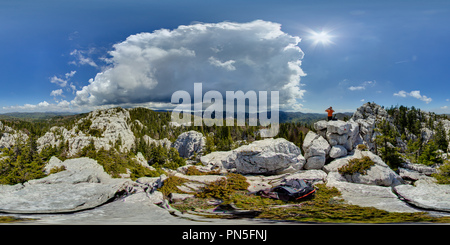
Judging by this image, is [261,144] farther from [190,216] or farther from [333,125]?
[190,216]

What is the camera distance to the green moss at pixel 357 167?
11000 millimetres

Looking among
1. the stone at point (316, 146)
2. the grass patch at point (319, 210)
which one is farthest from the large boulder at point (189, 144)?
the grass patch at point (319, 210)

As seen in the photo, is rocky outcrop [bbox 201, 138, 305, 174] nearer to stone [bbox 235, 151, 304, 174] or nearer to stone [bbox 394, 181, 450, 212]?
stone [bbox 235, 151, 304, 174]

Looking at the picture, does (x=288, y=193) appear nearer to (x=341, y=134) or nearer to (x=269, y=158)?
(x=269, y=158)

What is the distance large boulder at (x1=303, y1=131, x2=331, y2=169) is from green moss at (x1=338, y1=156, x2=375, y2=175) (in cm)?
161

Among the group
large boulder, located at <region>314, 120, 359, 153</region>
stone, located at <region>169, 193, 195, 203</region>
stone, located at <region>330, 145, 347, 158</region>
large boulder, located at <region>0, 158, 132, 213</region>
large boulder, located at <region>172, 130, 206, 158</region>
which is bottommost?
large boulder, located at <region>172, 130, 206, 158</region>

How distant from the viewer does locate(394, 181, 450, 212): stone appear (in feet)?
18.7

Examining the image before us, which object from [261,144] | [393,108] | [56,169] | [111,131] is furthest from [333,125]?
[393,108]

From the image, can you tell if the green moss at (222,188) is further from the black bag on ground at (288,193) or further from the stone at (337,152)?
Answer: the stone at (337,152)

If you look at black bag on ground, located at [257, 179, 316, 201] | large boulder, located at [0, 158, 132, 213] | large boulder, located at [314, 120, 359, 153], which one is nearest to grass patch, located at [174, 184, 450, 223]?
black bag on ground, located at [257, 179, 316, 201]

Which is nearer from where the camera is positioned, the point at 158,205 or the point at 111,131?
the point at 158,205

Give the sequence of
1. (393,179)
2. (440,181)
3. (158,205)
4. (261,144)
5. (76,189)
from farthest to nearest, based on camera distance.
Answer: (261,144)
(393,179)
(440,181)
(76,189)
(158,205)
